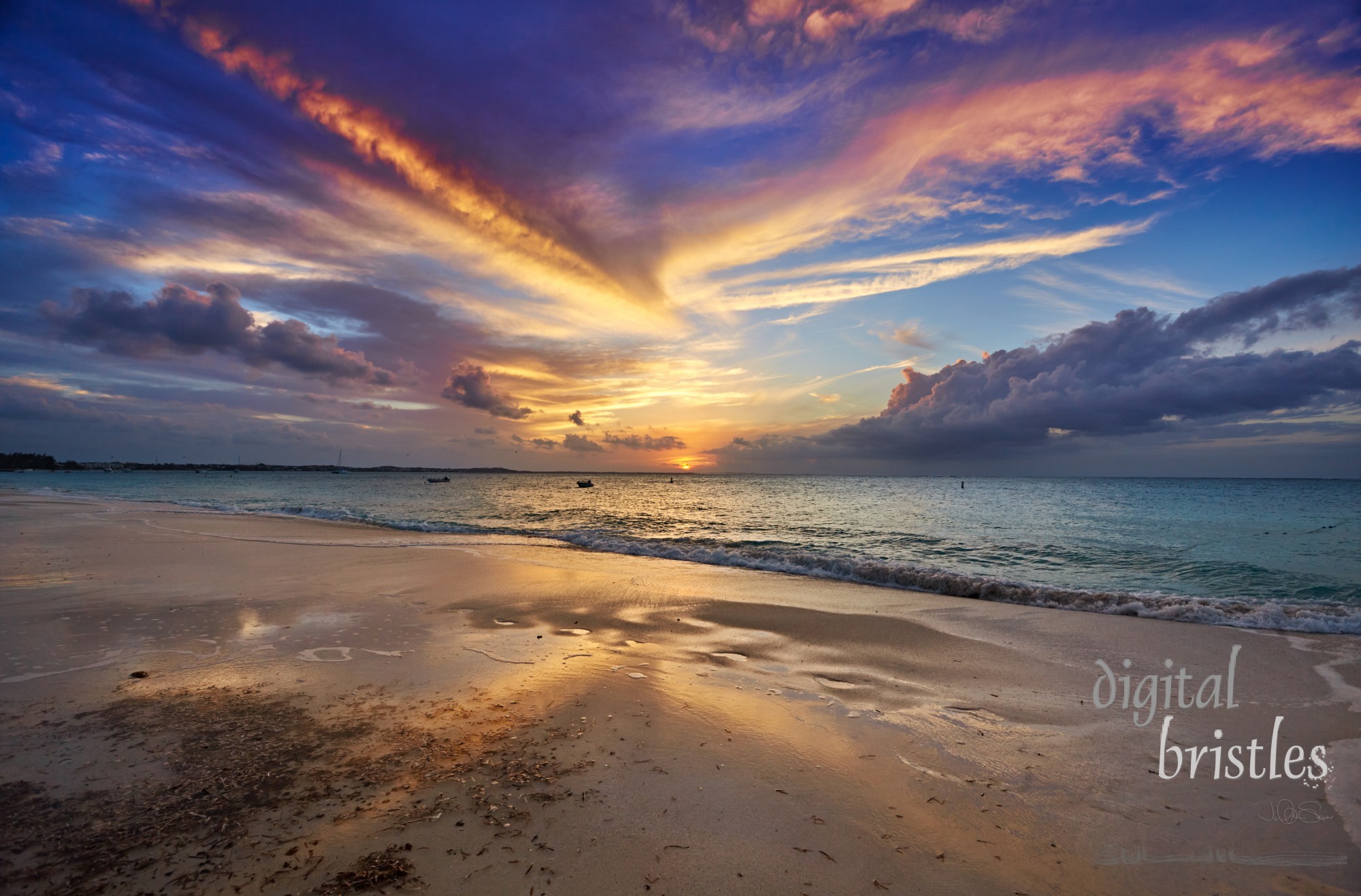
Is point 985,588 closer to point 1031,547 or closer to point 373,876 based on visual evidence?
point 1031,547

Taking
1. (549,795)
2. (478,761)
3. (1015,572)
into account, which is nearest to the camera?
(549,795)

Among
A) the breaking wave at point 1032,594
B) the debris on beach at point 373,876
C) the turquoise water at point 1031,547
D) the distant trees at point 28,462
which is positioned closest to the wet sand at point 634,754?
the debris on beach at point 373,876

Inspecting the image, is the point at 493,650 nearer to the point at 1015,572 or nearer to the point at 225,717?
the point at 225,717

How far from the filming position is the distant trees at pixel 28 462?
16575cm

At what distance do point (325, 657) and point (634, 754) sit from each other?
4889mm

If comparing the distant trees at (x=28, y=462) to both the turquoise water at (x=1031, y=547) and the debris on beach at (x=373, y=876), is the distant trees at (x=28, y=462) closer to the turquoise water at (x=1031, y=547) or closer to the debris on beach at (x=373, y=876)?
the turquoise water at (x=1031, y=547)

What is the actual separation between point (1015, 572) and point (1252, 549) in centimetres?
1429

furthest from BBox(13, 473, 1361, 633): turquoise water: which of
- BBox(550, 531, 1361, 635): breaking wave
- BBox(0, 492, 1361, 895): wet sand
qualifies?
BBox(0, 492, 1361, 895): wet sand

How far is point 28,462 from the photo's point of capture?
570 feet

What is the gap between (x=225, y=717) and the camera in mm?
5242

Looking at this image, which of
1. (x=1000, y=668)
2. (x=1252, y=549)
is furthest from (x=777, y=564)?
(x=1252, y=549)

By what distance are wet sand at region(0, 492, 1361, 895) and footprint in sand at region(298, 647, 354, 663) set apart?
0.12ft
